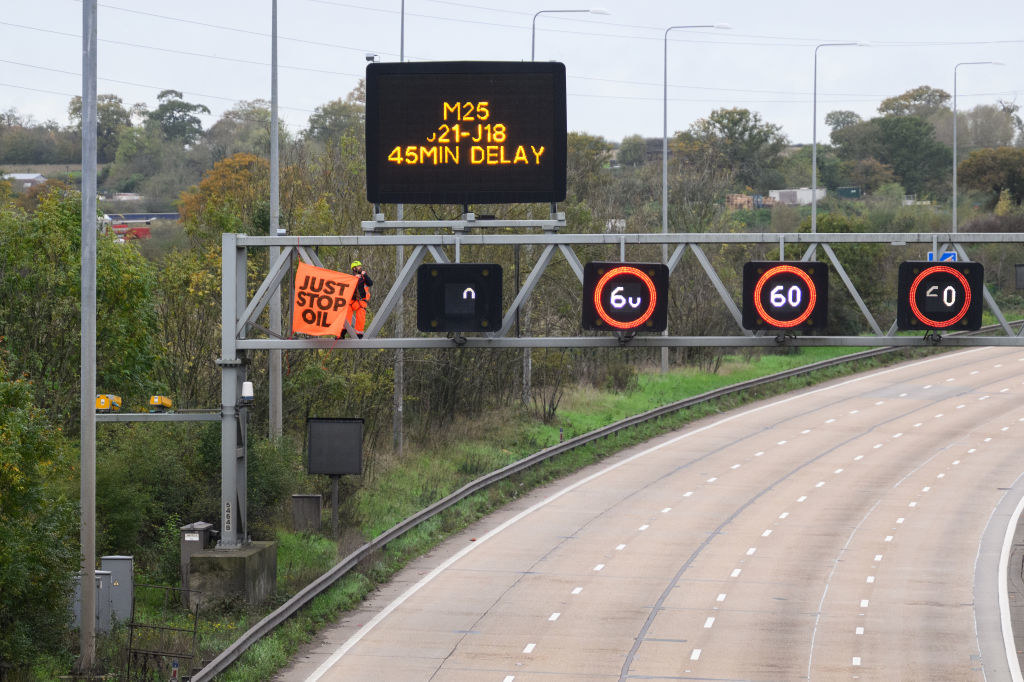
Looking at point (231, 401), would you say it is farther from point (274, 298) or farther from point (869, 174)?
point (869, 174)

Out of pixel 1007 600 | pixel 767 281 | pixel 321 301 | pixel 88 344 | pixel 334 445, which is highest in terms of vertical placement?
pixel 767 281

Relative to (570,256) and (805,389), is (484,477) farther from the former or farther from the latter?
(805,389)

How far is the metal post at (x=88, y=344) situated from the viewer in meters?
18.9

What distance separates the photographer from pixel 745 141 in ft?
355

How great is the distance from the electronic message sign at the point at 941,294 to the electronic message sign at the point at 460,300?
18.4 feet

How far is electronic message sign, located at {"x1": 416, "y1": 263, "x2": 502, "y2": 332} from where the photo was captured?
63.7 feet

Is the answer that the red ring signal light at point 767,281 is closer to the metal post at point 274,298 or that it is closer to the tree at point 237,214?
the metal post at point 274,298

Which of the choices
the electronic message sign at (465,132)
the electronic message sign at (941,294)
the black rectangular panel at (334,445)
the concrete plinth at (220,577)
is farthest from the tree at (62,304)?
the electronic message sign at (941,294)

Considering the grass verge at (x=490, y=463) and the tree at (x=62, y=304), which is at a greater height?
the tree at (x=62, y=304)

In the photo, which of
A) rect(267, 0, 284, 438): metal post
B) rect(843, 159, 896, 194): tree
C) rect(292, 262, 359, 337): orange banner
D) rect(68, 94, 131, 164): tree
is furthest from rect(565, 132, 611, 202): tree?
rect(68, 94, 131, 164): tree

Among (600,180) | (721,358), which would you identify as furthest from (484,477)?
(600,180)

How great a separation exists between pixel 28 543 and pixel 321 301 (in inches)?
205

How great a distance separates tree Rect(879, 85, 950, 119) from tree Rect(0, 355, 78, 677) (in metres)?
142

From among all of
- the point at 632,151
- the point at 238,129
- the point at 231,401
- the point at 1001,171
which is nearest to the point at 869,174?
the point at 1001,171
